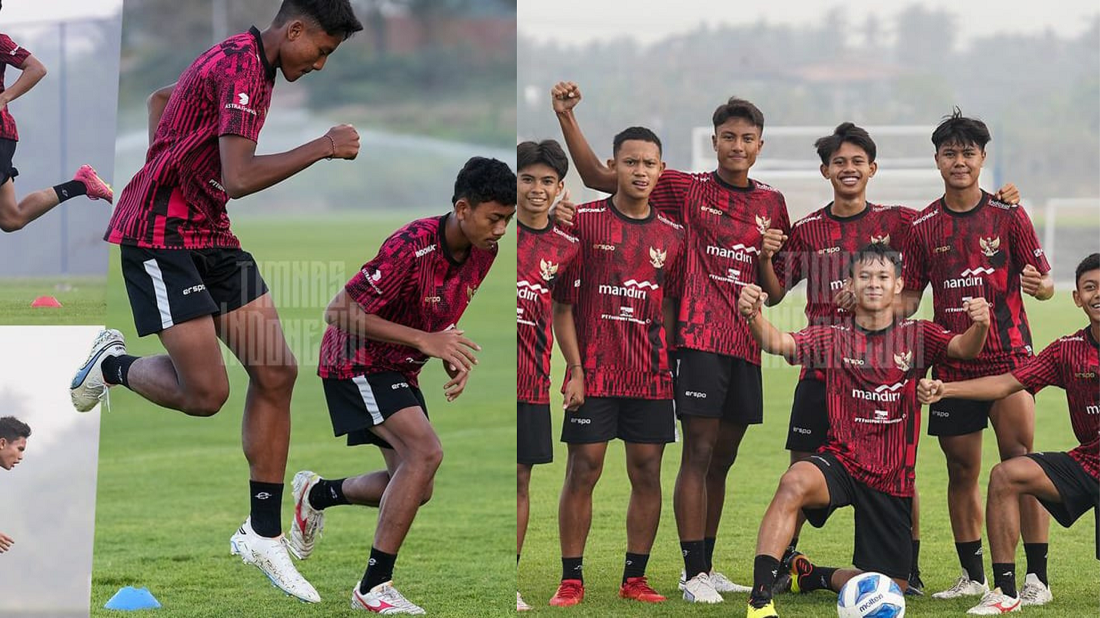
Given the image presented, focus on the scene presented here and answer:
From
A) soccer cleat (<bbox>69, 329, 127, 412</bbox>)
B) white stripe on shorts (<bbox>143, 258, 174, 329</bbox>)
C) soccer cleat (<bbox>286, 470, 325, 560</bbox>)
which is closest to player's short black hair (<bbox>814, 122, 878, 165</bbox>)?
soccer cleat (<bbox>286, 470, 325, 560</bbox>)

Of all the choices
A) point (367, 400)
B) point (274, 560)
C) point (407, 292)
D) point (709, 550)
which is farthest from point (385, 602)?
point (709, 550)

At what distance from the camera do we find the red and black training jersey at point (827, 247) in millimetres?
6090

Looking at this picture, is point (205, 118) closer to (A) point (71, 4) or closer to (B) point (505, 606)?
(A) point (71, 4)

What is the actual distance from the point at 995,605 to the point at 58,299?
406cm

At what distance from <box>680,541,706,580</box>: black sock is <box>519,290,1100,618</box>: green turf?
0.14m

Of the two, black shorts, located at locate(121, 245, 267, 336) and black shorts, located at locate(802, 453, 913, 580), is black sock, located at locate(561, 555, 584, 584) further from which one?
black shorts, located at locate(121, 245, 267, 336)

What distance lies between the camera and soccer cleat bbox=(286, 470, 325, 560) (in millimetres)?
6223

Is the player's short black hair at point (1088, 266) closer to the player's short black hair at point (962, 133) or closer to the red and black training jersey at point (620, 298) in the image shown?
the player's short black hair at point (962, 133)

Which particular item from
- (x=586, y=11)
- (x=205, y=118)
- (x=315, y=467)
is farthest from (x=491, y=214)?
(x=586, y=11)

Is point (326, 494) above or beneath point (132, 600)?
above

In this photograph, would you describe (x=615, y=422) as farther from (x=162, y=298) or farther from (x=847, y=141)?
(x=162, y=298)

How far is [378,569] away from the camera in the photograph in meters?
5.45

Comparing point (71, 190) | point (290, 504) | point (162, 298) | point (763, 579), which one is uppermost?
point (71, 190)

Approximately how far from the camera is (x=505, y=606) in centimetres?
580
